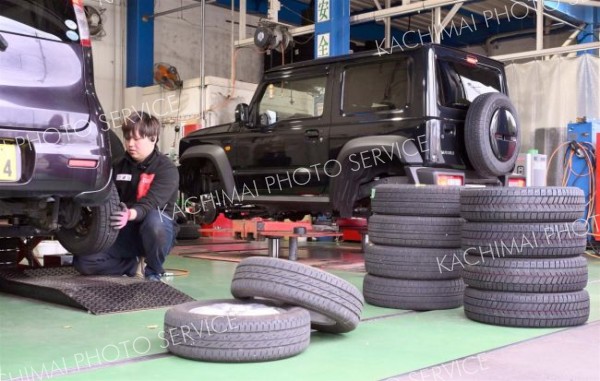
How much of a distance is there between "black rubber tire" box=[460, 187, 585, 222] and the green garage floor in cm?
53

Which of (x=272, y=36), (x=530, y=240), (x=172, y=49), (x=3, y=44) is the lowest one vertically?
(x=530, y=240)

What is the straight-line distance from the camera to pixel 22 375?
7.14 feet

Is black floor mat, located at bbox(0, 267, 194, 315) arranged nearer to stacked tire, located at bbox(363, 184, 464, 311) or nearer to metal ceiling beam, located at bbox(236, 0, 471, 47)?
stacked tire, located at bbox(363, 184, 464, 311)

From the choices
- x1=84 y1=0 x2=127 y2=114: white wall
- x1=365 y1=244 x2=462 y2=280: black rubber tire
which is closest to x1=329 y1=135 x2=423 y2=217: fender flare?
x1=365 y1=244 x2=462 y2=280: black rubber tire

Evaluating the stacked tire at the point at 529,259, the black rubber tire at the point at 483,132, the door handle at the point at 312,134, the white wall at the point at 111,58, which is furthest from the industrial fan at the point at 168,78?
the stacked tire at the point at 529,259

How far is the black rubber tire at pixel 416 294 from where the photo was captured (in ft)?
11.4

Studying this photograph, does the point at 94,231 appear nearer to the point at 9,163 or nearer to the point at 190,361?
the point at 9,163

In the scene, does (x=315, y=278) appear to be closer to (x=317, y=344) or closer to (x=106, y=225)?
(x=317, y=344)

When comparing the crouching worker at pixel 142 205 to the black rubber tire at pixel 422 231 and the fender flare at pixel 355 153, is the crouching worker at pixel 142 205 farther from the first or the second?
the fender flare at pixel 355 153

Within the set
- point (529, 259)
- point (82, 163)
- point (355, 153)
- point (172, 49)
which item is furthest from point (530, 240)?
point (172, 49)

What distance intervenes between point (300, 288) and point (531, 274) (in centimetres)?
119

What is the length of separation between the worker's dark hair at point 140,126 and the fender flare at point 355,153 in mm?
2087

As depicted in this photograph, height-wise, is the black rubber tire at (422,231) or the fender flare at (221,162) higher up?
the fender flare at (221,162)

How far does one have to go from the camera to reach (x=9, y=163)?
2.63 m
